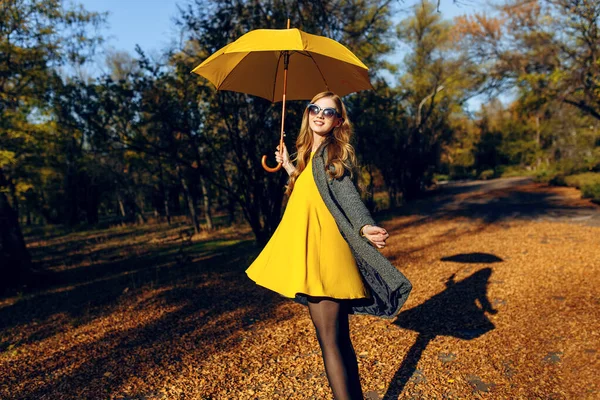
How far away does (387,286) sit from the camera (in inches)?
92.2

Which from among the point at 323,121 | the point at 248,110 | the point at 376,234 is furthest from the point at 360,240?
the point at 248,110

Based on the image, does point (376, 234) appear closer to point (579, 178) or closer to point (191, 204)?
point (191, 204)

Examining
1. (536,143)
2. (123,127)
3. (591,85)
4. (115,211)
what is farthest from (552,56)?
(115,211)

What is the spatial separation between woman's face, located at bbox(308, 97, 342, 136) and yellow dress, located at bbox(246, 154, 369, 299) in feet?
0.85

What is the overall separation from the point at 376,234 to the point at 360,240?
148 millimetres

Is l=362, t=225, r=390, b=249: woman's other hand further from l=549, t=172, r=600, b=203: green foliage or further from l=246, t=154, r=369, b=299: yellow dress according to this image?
l=549, t=172, r=600, b=203: green foliage

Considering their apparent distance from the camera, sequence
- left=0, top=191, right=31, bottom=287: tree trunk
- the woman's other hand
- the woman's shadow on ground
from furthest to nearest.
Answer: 1. left=0, top=191, right=31, bottom=287: tree trunk
2. the woman's shadow on ground
3. the woman's other hand

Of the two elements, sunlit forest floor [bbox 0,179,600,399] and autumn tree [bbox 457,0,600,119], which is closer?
sunlit forest floor [bbox 0,179,600,399]

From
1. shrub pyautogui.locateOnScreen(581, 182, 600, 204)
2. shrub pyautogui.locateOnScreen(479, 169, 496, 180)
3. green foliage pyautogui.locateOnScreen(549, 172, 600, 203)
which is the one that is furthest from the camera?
shrub pyautogui.locateOnScreen(479, 169, 496, 180)

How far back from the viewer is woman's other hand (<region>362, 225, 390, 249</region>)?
2107 mm

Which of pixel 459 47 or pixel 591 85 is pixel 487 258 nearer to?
pixel 591 85

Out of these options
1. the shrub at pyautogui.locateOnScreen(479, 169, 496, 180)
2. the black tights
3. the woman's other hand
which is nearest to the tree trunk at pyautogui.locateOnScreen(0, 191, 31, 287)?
the black tights

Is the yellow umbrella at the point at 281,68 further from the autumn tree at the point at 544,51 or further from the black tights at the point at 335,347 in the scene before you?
the autumn tree at the point at 544,51

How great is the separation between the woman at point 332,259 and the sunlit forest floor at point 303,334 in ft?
3.04
